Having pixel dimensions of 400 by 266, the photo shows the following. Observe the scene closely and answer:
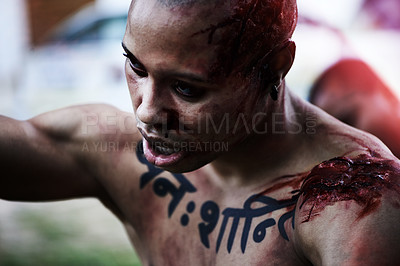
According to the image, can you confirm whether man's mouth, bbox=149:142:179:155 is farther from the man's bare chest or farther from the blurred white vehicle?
the blurred white vehicle

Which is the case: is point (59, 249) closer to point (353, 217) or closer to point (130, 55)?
point (130, 55)

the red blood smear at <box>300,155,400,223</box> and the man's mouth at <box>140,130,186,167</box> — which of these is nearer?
the red blood smear at <box>300,155,400,223</box>

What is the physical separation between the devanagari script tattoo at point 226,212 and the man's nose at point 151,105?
1.36 ft

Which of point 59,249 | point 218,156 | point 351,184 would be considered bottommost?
point 59,249

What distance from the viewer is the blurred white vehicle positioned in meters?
7.86

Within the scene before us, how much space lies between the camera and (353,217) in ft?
4.18

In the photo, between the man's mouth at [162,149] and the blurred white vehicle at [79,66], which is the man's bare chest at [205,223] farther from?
the blurred white vehicle at [79,66]

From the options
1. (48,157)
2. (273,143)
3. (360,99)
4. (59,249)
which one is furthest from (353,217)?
(59,249)

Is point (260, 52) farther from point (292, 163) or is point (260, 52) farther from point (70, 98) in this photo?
point (70, 98)

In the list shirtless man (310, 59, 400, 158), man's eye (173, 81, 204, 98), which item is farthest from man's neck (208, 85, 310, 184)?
shirtless man (310, 59, 400, 158)

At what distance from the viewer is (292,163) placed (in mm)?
1605

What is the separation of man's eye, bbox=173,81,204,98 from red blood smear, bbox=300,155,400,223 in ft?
1.24

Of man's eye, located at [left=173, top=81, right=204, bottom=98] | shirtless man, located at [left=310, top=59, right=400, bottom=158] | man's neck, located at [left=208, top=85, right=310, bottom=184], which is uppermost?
man's eye, located at [left=173, top=81, right=204, bottom=98]

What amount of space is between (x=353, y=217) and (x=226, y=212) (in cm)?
50
